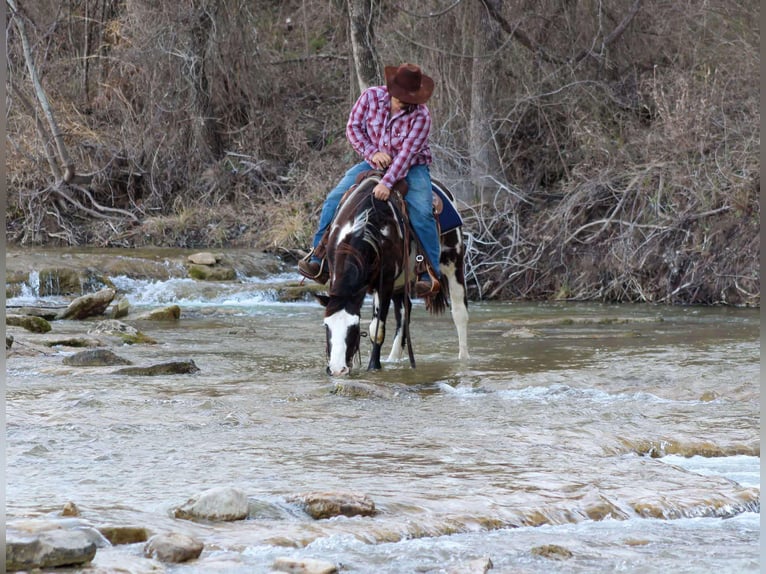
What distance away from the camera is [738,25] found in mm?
17547

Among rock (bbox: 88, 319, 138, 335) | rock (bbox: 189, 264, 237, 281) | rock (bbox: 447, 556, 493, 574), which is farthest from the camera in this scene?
rock (bbox: 189, 264, 237, 281)

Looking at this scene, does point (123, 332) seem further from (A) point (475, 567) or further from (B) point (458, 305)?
(A) point (475, 567)

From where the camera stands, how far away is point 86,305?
14078 mm

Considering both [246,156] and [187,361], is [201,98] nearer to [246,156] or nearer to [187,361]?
[246,156]

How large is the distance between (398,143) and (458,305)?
1930mm

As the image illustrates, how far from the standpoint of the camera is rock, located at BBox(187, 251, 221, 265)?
1900 centimetres

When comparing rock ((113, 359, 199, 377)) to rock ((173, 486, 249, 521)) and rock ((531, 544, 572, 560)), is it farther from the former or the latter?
rock ((531, 544, 572, 560))

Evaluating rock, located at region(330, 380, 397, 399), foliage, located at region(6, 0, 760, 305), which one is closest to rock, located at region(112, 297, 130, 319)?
foliage, located at region(6, 0, 760, 305)

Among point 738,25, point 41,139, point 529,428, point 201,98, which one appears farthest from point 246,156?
point 529,428

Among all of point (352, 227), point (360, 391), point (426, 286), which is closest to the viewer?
point (360, 391)

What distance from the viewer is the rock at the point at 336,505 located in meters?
4.39

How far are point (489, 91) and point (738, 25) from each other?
4.13 metres

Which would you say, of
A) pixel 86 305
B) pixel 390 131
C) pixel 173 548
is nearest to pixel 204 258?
pixel 86 305

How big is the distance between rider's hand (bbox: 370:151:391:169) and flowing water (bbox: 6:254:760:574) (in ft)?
5.34
